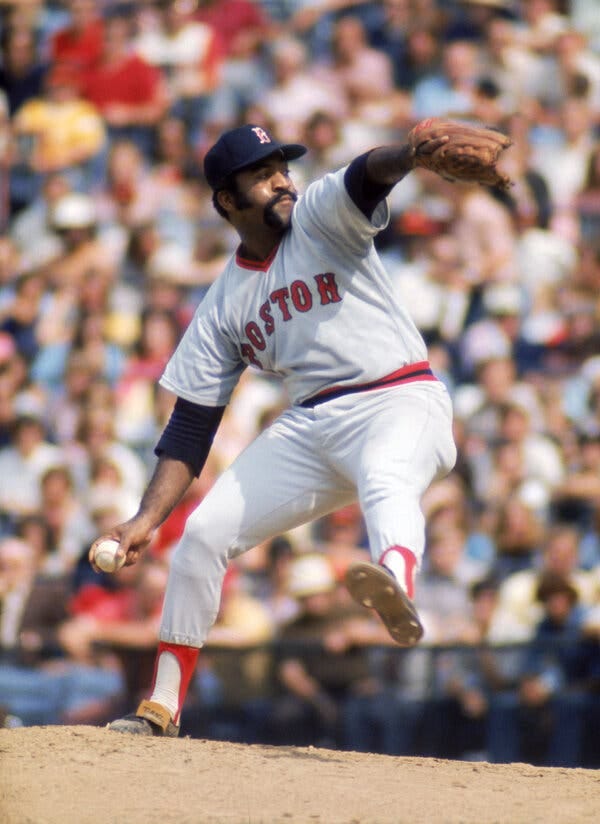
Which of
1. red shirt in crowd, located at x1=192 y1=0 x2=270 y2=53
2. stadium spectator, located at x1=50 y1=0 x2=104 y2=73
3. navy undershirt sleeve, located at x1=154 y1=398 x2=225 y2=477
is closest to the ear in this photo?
navy undershirt sleeve, located at x1=154 y1=398 x2=225 y2=477

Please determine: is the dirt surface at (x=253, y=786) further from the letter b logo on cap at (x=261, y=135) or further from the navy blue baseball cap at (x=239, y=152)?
the letter b logo on cap at (x=261, y=135)

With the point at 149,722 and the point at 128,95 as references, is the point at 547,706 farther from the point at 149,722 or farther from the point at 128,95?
Answer: the point at 128,95

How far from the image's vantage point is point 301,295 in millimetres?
4965

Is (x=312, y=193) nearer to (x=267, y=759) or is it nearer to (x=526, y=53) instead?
(x=267, y=759)

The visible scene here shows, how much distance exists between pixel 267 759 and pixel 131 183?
693 cm

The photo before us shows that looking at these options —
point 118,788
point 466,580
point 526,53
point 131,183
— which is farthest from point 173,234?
point 118,788

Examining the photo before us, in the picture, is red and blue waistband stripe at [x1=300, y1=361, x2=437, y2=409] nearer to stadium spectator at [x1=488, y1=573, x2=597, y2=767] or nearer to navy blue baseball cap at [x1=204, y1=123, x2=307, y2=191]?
navy blue baseball cap at [x1=204, y1=123, x2=307, y2=191]

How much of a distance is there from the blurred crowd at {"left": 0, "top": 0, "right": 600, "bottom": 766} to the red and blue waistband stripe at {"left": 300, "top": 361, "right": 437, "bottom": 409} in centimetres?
198

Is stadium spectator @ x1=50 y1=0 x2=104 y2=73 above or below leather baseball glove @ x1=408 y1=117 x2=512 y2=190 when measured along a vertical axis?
above

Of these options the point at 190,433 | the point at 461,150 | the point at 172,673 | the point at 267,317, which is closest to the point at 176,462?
the point at 190,433

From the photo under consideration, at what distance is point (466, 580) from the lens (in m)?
7.84

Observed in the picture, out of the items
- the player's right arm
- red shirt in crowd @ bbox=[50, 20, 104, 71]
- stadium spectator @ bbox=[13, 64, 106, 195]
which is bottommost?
the player's right arm

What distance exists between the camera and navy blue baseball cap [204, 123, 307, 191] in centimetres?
499

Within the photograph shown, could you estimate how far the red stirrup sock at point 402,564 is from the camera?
4340mm
